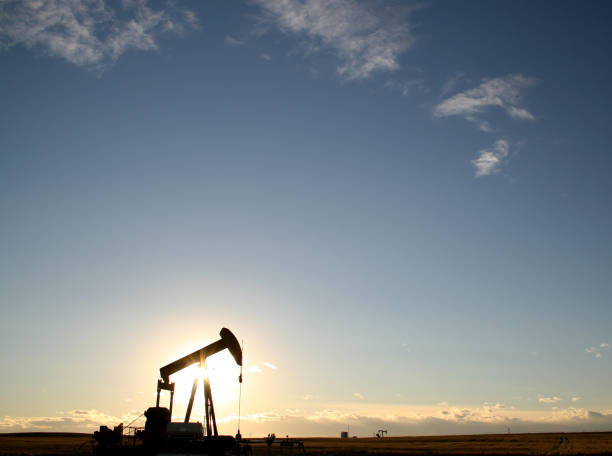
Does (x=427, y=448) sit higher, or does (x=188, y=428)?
(x=188, y=428)

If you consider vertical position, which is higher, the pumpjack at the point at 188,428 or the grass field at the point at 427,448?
the pumpjack at the point at 188,428

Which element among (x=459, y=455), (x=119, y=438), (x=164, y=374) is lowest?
(x=459, y=455)

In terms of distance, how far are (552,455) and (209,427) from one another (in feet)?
85.7

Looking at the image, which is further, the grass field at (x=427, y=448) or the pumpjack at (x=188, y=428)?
the grass field at (x=427, y=448)

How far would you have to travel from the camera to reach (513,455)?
36969mm

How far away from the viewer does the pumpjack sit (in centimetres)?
2294

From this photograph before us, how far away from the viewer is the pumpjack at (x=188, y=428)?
2294 centimetres

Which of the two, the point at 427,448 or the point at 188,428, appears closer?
the point at 188,428

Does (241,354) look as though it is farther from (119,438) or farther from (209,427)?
(119,438)

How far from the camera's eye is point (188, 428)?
23.3 metres

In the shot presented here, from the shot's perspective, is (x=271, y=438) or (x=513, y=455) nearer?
(x=271, y=438)

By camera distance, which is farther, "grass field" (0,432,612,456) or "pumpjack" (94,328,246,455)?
"grass field" (0,432,612,456)

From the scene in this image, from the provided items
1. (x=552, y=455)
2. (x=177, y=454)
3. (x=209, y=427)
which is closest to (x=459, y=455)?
(x=552, y=455)

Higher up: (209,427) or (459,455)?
(209,427)
